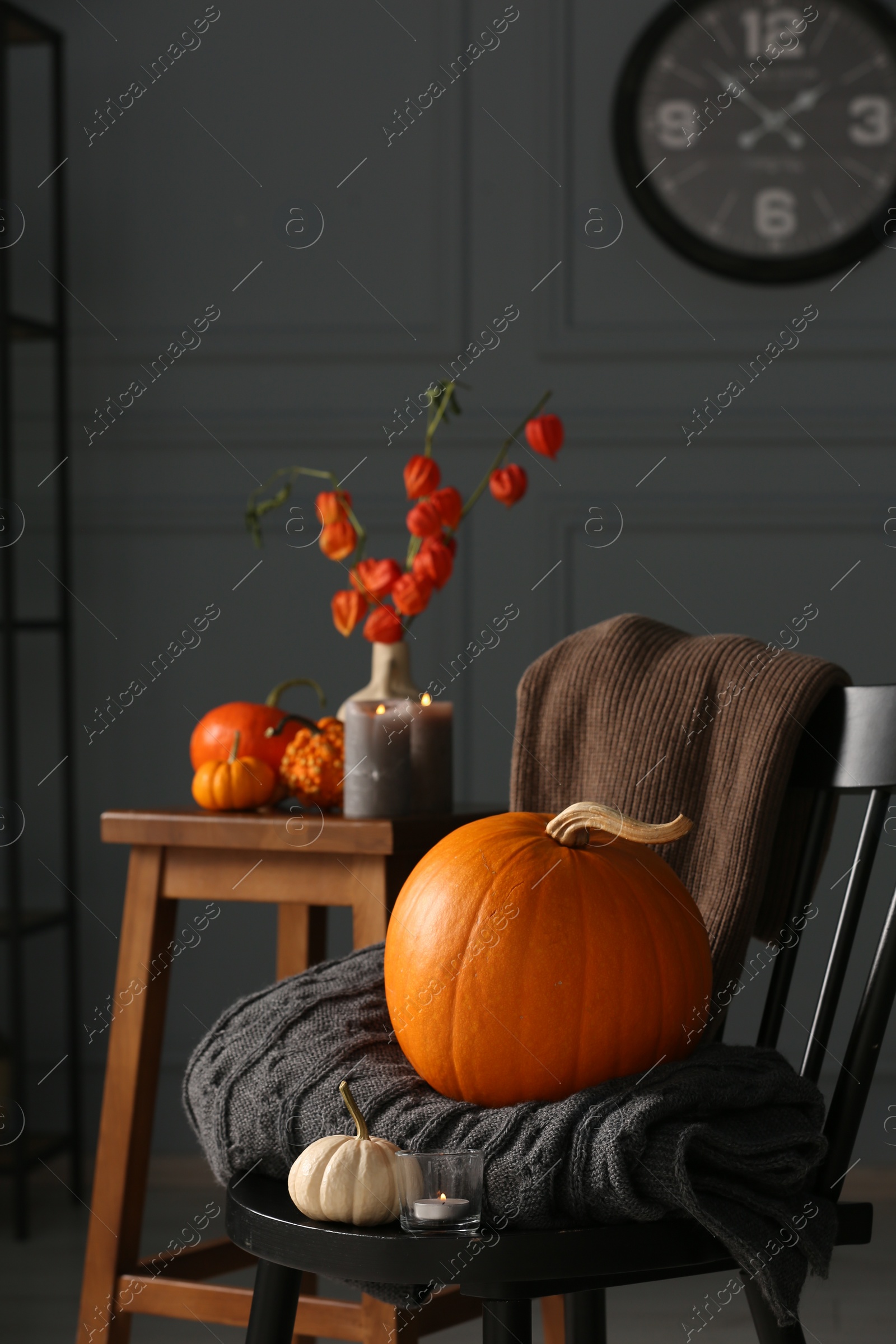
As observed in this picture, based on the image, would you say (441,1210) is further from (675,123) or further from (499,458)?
(675,123)

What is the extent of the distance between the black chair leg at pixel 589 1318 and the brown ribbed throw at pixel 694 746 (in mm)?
250

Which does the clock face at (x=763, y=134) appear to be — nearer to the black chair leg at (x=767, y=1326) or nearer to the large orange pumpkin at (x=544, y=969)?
the large orange pumpkin at (x=544, y=969)

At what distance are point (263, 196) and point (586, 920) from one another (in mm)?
1782

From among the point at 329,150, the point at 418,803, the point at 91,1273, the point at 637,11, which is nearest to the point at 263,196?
the point at 329,150

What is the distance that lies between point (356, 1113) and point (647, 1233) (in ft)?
0.57

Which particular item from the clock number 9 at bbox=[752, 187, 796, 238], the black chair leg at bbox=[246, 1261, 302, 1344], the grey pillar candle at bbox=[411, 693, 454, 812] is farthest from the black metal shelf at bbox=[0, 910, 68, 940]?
the clock number 9 at bbox=[752, 187, 796, 238]

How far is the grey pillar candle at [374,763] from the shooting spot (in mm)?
1401

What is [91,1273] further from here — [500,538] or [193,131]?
[193,131]

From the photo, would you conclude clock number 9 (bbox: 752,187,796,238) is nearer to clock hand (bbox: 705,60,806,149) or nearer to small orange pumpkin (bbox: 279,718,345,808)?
clock hand (bbox: 705,60,806,149)

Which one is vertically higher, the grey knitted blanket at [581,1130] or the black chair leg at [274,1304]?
the grey knitted blanket at [581,1130]

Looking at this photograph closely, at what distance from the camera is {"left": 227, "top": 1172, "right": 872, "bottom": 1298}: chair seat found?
2.40 ft

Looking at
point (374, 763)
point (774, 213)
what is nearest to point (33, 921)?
point (374, 763)

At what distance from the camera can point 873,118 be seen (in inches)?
86.1

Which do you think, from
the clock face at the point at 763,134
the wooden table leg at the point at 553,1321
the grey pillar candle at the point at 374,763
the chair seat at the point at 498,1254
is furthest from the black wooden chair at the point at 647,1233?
the clock face at the point at 763,134
